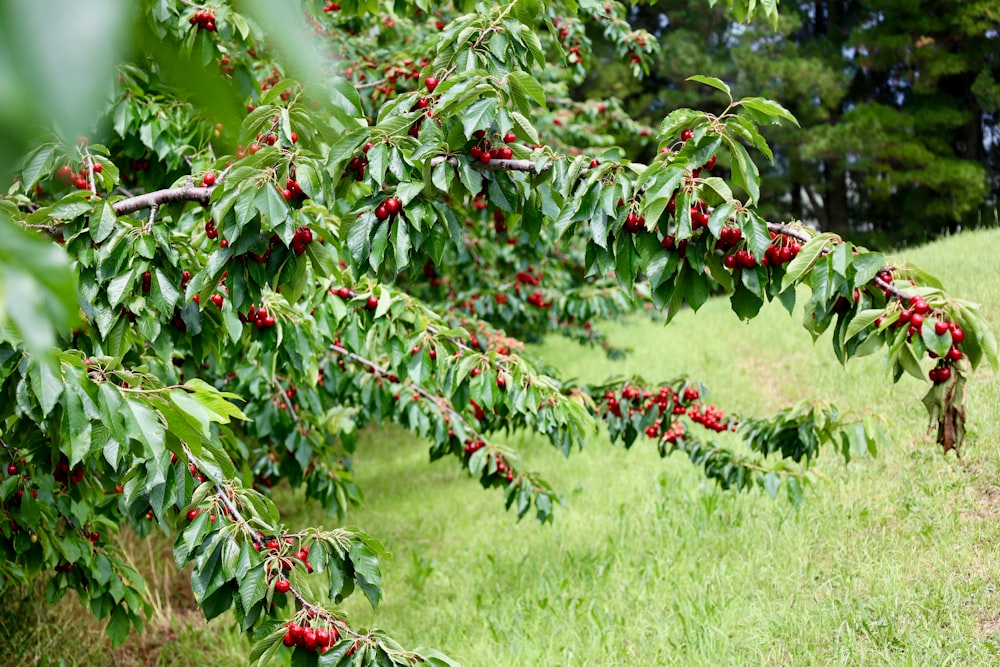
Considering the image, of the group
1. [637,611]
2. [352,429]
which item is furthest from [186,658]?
[637,611]

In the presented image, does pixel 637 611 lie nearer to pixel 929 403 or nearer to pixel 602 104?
pixel 929 403

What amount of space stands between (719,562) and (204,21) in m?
3.33

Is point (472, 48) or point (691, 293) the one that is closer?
point (691, 293)

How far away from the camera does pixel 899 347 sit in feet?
4.87

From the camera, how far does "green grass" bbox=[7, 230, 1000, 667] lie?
3.06 meters

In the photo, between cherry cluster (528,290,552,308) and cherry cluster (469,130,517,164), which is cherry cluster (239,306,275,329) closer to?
cherry cluster (469,130,517,164)

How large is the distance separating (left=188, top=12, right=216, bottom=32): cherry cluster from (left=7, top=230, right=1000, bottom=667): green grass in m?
2.58

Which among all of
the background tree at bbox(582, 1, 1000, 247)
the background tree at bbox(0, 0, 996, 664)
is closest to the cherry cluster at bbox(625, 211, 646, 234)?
the background tree at bbox(0, 0, 996, 664)

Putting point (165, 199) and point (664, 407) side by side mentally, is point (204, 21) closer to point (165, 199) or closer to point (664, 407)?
point (165, 199)

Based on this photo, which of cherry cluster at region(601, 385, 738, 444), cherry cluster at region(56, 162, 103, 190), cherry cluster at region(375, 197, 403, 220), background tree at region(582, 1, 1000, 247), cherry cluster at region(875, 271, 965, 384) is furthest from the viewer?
background tree at region(582, 1, 1000, 247)

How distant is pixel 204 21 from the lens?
2412 mm

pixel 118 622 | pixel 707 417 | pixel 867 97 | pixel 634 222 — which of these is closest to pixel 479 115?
pixel 634 222

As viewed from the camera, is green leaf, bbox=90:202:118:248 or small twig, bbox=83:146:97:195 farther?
small twig, bbox=83:146:97:195

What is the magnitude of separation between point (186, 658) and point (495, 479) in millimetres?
2192
